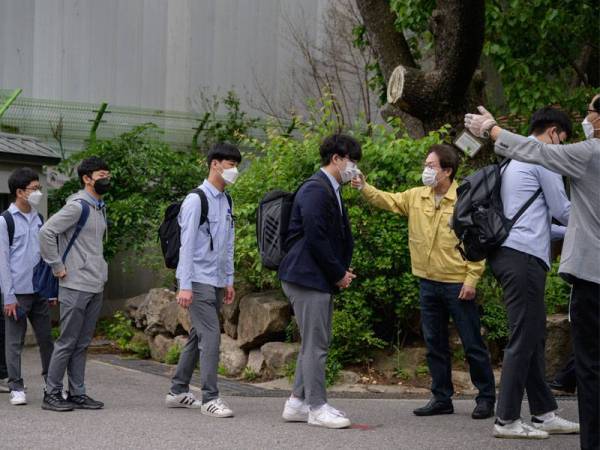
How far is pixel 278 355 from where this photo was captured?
32.4ft

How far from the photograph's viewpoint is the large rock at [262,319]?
10156 mm

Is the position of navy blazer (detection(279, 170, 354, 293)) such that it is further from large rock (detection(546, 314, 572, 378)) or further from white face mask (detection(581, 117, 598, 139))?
large rock (detection(546, 314, 572, 378))

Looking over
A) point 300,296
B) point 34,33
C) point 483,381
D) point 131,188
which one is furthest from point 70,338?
point 34,33

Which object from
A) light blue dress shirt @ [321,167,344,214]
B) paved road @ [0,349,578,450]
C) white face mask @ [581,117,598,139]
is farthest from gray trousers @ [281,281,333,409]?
white face mask @ [581,117,598,139]

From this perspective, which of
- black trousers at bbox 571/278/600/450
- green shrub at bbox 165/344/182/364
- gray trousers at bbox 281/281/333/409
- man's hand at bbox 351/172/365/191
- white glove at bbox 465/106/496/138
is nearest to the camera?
black trousers at bbox 571/278/600/450

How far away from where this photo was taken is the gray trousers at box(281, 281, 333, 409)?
7.28 metres

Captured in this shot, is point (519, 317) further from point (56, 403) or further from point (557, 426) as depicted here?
point (56, 403)

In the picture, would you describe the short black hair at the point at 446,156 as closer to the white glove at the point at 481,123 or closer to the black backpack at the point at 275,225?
the black backpack at the point at 275,225

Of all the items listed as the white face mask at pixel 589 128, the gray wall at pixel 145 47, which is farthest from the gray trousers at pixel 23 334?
the gray wall at pixel 145 47

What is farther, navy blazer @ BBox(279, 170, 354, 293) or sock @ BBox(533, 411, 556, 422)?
navy blazer @ BBox(279, 170, 354, 293)

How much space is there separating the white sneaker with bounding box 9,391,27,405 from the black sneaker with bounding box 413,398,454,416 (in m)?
3.16

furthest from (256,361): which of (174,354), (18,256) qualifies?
(18,256)

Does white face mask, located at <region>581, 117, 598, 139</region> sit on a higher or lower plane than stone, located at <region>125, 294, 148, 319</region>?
higher

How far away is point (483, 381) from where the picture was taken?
7.73 meters
